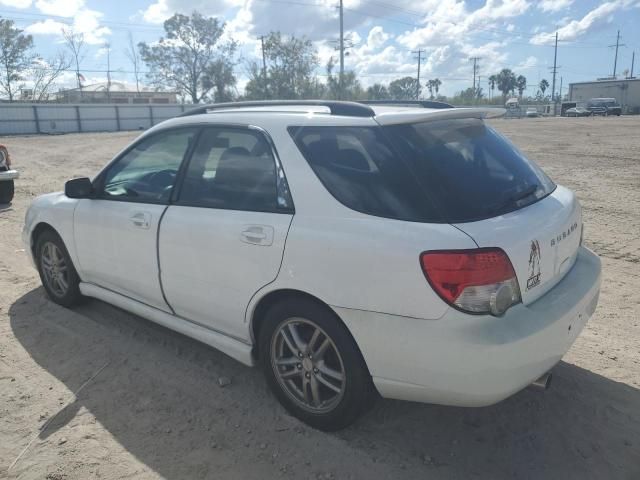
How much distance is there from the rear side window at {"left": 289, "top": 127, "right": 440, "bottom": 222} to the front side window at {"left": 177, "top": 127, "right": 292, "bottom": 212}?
0.79ft

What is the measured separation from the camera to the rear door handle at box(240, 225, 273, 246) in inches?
110

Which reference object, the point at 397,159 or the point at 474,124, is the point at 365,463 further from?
the point at 474,124

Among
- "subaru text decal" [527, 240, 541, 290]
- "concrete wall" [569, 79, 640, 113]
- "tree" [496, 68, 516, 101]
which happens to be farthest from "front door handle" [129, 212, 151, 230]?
"tree" [496, 68, 516, 101]

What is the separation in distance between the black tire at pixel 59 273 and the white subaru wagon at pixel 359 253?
0.97 m

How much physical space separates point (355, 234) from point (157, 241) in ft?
5.03

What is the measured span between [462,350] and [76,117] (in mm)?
43461

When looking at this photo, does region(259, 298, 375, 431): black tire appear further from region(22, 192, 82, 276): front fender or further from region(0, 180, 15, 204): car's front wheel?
region(0, 180, 15, 204): car's front wheel

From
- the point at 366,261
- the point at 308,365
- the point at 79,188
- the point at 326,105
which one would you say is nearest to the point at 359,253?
the point at 366,261

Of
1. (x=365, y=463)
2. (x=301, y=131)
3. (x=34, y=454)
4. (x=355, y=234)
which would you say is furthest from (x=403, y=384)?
(x=34, y=454)

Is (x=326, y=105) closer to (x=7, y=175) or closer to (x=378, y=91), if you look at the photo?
(x=7, y=175)

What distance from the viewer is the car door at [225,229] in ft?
9.36

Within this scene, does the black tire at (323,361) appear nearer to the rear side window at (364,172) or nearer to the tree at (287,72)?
the rear side window at (364,172)

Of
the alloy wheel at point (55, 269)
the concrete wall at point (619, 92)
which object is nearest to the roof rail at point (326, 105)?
the alloy wheel at point (55, 269)

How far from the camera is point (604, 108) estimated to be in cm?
5734
